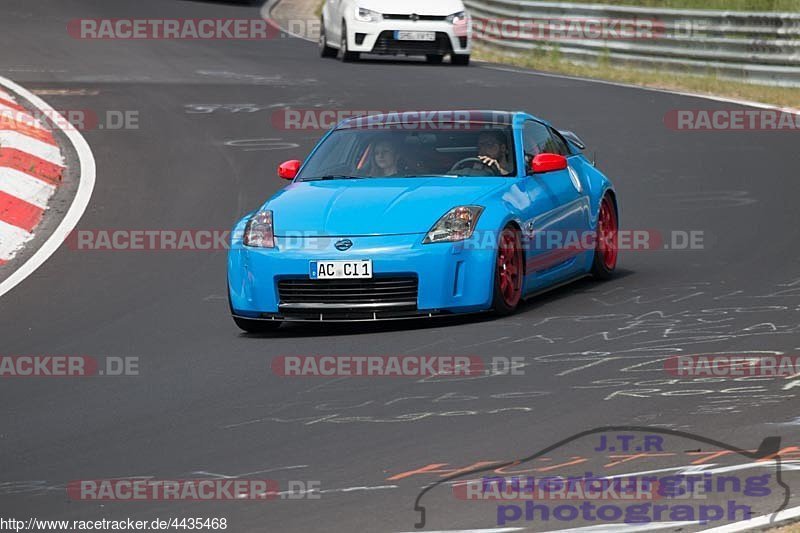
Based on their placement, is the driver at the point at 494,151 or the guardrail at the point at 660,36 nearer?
the driver at the point at 494,151

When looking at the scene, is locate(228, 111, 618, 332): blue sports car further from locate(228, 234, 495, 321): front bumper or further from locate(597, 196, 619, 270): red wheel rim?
locate(597, 196, 619, 270): red wheel rim

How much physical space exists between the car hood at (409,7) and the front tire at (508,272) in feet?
52.7

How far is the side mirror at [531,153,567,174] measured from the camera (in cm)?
1059

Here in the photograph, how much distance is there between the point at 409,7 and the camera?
2591cm

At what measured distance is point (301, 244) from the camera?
9836mm

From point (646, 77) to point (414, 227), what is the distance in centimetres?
1598

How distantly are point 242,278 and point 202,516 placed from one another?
4224 mm

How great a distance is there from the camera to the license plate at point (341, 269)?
966 centimetres

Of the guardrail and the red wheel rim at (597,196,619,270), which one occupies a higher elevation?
the guardrail

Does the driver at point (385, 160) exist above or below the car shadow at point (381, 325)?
above

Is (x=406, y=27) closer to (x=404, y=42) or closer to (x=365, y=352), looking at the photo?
(x=404, y=42)

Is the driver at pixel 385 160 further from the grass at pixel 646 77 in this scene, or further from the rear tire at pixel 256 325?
the grass at pixel 646 77

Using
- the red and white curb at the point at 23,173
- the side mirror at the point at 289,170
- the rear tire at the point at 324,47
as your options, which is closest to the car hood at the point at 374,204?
the side mirror at the point at 289,170

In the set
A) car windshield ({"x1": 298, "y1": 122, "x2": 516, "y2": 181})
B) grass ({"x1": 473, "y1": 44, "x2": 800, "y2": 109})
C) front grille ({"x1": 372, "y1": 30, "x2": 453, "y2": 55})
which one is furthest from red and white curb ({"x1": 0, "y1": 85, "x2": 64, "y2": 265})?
grass ({"x1": 473, "y1": 44, "x2": 800, "y2": 109})
